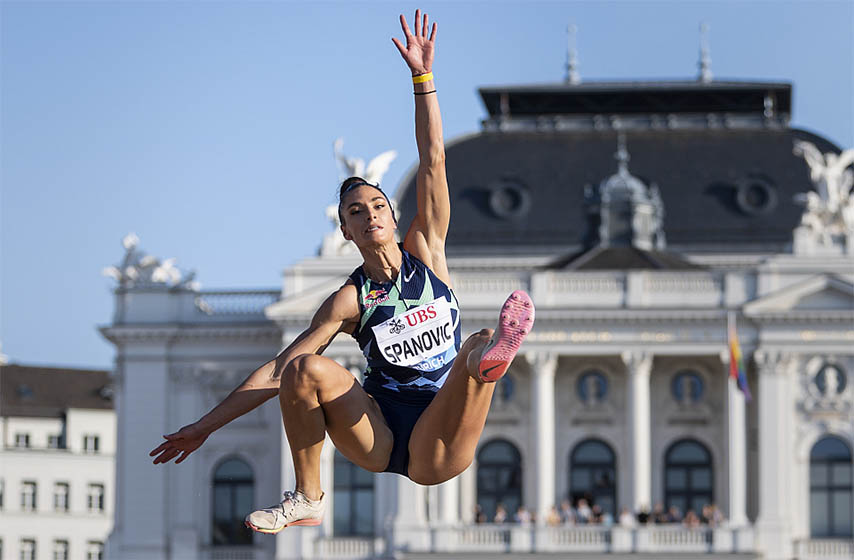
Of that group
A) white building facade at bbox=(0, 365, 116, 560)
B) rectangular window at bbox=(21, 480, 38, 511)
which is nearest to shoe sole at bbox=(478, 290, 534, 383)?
white building facade at bbox=(0, 365, 116, 560)

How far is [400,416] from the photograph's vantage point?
1069 cm

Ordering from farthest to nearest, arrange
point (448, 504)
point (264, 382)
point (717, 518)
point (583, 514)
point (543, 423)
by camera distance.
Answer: point (543, 423)
point (448, 504)
point (583, 514)
point (717, 518)
point (264, 382)

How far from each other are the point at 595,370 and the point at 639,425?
2647mm

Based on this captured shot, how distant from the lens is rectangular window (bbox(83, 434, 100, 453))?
97.3m

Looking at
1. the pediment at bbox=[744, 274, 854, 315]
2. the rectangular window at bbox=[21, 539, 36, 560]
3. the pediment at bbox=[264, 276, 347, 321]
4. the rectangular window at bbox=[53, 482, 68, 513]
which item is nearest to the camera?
the pediment at bbox=[744, 274, 854, 315]

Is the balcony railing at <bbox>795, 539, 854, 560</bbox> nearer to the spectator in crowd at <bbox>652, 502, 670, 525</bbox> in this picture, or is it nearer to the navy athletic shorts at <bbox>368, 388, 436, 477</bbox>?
the spectator in crowd at <bbox>652, 502, 670, 525</bbox>

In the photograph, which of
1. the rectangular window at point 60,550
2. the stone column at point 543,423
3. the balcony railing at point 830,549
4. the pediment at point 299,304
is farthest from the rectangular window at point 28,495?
the balcony railing at point 830,549

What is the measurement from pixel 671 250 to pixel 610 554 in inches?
503

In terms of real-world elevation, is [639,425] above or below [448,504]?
above

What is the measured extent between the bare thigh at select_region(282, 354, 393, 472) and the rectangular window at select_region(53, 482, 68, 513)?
86.6 metres

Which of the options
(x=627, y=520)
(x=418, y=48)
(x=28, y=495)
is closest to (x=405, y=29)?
(x=418, y=48)

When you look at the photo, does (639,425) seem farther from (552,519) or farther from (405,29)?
(405,29)

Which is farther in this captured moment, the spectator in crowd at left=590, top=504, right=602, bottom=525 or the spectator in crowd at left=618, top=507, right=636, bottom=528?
the spectator in crowd at left=590, top=504, right=602, bottom=525

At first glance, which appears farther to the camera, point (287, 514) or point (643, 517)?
point (643, 517)
